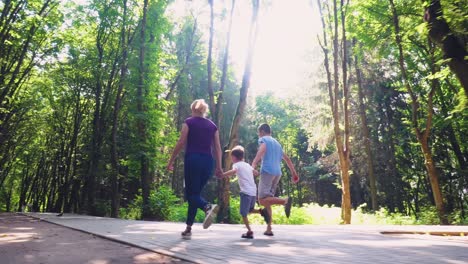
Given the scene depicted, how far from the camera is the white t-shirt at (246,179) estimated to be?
652 cm

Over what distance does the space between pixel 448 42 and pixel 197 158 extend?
4570mm

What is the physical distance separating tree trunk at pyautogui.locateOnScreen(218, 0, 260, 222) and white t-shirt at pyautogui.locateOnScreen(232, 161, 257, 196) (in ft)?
→ 28.5

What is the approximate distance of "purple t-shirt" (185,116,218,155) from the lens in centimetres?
628

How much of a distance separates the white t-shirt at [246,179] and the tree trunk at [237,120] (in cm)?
868

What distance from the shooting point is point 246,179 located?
658cm

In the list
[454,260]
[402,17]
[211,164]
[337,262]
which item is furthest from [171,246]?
[402,17]

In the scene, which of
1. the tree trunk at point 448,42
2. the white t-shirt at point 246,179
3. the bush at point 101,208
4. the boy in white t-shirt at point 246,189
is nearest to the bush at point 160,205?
the bush at point 101,208

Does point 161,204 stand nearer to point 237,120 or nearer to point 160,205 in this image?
point 160,205

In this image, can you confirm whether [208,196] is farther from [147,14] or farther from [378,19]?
[378,19]

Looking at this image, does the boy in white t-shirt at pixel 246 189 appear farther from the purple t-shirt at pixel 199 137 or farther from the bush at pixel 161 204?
the bush at pixel 161 204

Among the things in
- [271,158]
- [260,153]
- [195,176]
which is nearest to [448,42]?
[271,158]

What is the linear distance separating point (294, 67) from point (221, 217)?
1512 cm

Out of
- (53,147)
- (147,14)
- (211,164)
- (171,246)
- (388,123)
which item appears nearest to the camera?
(171,246)

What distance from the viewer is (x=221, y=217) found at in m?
15.5
